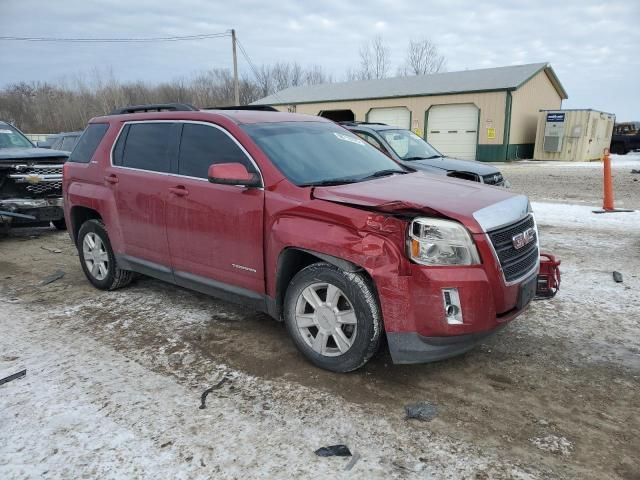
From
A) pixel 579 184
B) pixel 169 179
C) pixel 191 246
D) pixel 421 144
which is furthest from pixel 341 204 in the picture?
pixel 579 184

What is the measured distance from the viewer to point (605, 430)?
110 inches

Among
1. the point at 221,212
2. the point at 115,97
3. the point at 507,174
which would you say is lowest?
the point at 507,174

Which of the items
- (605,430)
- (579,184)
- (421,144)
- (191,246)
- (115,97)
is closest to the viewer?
(605,430)

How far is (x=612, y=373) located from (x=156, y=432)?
121 inches

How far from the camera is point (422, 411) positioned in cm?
300

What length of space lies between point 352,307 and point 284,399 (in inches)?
28.9

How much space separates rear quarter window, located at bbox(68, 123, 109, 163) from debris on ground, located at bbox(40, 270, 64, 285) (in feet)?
4.81

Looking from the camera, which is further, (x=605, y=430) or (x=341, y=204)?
(x=341, y=204)

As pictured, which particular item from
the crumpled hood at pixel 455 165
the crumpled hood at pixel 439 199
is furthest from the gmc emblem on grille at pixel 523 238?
the crumpled hood at pixel 455 165

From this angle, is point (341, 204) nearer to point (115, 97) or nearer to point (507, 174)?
point (507, 174)

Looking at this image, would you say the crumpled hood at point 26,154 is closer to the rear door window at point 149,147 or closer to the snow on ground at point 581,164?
the rear door window at point 149,147

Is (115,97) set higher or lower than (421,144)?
higher

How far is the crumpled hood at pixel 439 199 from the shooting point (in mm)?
3043

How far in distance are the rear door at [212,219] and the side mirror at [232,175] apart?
97mm
